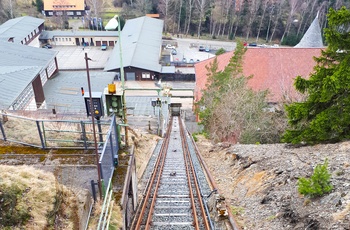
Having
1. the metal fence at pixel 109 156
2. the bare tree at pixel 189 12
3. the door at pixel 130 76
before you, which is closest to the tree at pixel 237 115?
the metal fence at pixel 109 156

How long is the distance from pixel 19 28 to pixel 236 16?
4735 cm

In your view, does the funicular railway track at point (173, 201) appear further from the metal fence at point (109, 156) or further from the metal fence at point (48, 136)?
the metal fence at point (48, 136)

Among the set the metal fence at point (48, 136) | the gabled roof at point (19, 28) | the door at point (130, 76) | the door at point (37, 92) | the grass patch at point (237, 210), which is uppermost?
the metal fence at point (48, 136)

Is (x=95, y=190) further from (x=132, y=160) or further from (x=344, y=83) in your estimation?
(x=344, y=83)

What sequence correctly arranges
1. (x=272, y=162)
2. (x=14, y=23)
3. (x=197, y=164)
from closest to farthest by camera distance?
(x=272, y=162) < (x=197, y=164) < (x=14, y=23)

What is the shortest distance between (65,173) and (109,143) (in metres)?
1.49

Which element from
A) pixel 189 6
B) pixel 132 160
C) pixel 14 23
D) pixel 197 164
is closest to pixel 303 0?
pixel 189 6

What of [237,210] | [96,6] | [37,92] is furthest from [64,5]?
[237,210]

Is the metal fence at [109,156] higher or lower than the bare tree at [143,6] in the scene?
lower

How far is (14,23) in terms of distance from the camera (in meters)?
49.5

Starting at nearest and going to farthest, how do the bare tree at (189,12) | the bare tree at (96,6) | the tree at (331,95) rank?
the tree at (331,95) → the bare tree at (189,12) → the bare tree at (96,6)

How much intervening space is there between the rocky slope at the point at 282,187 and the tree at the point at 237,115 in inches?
198

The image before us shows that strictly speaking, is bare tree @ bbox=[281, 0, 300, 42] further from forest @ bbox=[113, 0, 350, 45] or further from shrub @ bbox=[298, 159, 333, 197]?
shrub @ bbox=[298, 159, 333, 197]

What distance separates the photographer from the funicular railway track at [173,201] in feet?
26.9
